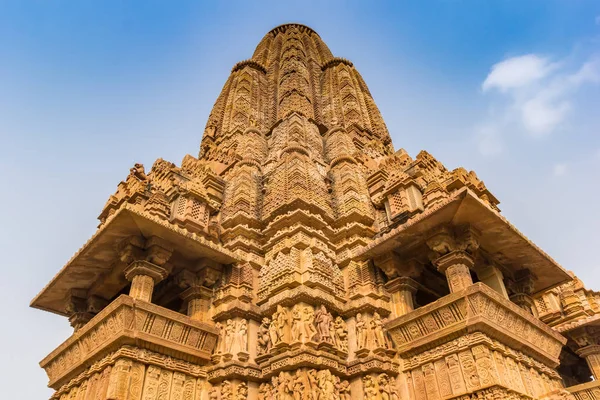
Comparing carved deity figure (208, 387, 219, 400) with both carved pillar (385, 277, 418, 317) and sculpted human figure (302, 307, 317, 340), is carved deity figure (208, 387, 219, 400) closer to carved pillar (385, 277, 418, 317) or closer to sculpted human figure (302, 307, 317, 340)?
sculpted human figure (302, 307, 317, 340)

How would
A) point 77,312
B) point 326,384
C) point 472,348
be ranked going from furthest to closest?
point 77,312
point 326,384
point 472,348

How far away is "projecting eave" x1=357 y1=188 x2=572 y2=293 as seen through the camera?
333 inches

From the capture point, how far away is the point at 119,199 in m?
14.3

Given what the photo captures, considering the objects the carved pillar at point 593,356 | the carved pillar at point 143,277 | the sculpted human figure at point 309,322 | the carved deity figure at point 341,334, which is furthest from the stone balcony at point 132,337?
the carved pillar at point 593,356

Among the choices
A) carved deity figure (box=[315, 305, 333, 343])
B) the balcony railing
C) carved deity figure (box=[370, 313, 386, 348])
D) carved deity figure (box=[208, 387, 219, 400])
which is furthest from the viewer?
carved deity figure (box=[370, 313, 386, 348])

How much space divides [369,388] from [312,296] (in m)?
2.09

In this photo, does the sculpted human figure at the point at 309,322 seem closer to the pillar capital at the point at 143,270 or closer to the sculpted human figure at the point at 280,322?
the sculpted human figure at the point at 280,322

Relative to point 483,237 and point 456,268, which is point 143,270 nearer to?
point 456,268

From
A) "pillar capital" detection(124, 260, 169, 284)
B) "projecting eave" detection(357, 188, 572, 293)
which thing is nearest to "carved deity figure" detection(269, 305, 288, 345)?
"projecting eave" detection(357, 188, 572, 293)

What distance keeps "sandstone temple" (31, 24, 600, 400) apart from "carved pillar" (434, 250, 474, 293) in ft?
0.09

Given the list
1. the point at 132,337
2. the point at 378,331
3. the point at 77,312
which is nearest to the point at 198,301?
the point at 132,337

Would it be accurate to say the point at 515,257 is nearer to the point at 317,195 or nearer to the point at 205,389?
the point at 317,195

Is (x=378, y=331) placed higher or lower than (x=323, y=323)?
lower

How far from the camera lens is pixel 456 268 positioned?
8.72m
